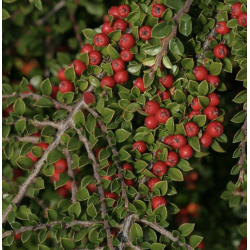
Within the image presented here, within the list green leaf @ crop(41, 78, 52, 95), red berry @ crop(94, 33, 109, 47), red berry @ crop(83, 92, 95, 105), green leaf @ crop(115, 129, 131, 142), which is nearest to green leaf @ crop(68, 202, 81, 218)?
green leaf @ crop(115, 129, 131, 142)

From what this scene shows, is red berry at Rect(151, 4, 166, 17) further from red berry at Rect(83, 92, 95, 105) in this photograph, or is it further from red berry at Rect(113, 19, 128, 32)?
red berry at Rect(83, 92, 95, 105)

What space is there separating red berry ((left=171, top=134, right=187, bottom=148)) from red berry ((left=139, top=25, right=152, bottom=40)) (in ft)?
1.38

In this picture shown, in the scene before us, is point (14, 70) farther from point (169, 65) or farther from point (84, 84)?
point (169, 65)

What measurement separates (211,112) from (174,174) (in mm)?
291

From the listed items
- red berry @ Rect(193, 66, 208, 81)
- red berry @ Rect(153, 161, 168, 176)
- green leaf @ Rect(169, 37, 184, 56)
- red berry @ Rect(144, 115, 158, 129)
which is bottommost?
red berry @ Rect(153, 161, 168, 176)

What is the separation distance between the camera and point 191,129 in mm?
1684

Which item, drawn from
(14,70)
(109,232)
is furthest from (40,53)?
(109,232)

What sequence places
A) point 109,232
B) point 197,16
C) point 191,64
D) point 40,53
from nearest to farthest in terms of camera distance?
point 109,232, point 191,64, point 197,16, point 40,53

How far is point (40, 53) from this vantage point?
113 inches

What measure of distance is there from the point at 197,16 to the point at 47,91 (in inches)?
29.4

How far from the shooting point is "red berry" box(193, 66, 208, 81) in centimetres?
173

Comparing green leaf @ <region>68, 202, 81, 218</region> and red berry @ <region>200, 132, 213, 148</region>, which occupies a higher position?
red berry @ <region>200, 132, 213, 148</region>

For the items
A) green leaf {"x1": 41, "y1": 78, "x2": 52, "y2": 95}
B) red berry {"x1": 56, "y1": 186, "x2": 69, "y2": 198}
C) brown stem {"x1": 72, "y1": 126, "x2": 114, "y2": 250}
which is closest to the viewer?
brown stem {"x1": 72, "y1": 126, "x2": 114, "y2": 250}

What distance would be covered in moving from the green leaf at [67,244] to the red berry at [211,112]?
73cm
